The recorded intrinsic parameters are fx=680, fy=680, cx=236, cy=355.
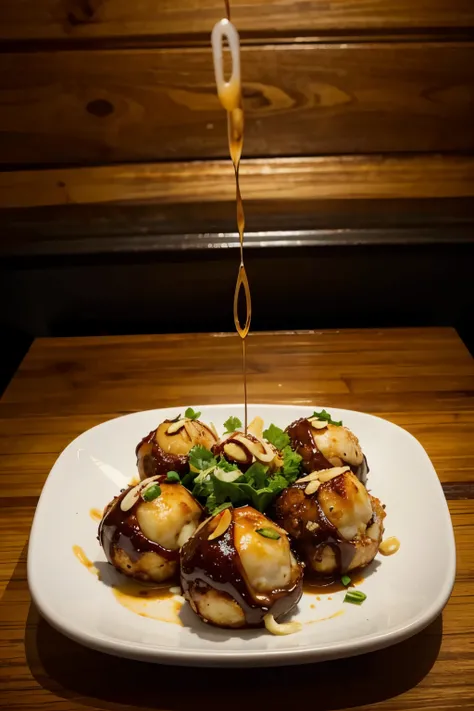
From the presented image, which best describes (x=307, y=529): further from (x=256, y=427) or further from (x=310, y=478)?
(x=256, y=427)

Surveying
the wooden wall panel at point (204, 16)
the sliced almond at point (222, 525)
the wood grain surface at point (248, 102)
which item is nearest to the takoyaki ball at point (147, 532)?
the sliced almond at point (222, 525)

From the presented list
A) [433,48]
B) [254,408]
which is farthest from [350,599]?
[433,48]

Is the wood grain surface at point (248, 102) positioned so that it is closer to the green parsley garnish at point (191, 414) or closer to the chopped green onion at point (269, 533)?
the green parsley garnish at point (191, 414)

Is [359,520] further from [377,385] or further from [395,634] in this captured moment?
[377,385]

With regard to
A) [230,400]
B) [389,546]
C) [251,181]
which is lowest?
[230,400]

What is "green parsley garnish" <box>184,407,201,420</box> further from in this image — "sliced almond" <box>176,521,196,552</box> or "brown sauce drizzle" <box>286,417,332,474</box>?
"sliced almond" <box>176,521,196,552</box>

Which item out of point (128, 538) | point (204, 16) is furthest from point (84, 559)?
point (204, 16)

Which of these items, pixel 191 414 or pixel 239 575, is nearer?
pixel 239 575
